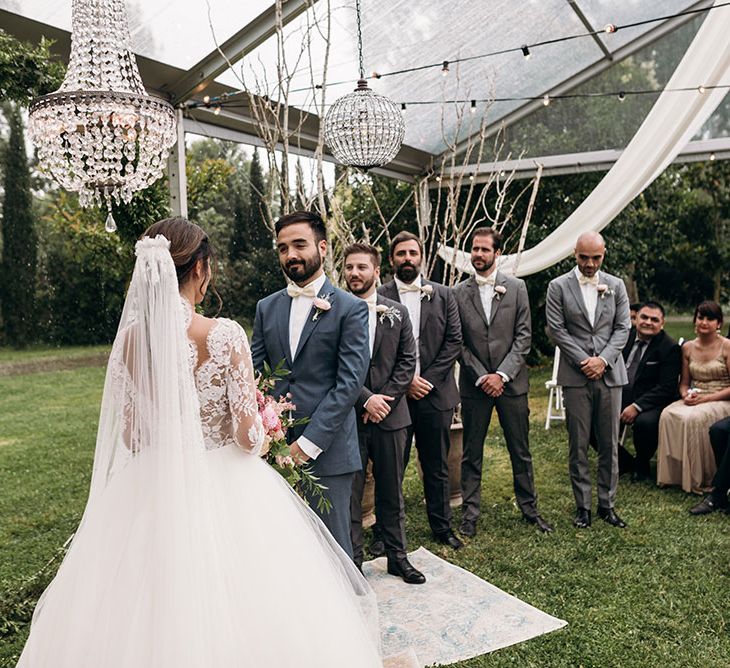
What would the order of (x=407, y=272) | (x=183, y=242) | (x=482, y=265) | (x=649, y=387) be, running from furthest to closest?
(x=649, y=387), (x=482, y=265), (x=407, y=272), (x=183, y=242)

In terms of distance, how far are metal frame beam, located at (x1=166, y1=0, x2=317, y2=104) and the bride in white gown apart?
3297 mm

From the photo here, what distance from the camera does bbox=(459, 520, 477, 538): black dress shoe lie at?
4234mm

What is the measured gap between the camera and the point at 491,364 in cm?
432

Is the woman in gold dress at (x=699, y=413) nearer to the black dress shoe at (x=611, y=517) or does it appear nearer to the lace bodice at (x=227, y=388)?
the black dress shoe at (x=611, y=517)

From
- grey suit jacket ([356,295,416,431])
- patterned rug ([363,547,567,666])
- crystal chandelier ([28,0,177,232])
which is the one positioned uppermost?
crystal chandelier ([28,0,177,232])

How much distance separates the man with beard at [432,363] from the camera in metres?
4.02

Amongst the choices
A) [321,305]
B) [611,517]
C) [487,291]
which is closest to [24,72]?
[321,305]

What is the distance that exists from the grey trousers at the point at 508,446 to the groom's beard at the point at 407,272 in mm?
875

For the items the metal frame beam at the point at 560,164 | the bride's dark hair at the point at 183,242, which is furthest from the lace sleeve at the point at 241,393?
the metal frame beam at the point at 560,164

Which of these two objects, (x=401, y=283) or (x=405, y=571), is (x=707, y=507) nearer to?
(x=405, y=571)

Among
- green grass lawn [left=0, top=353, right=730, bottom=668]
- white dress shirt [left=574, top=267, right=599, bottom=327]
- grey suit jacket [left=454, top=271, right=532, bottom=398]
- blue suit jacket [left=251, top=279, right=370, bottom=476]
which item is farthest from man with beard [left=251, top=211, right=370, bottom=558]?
white dress shirt [left=574, top=267, right=599, bottom=327]

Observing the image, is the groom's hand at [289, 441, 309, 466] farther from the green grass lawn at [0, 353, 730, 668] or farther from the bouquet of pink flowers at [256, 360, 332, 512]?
the green grass lawn at [0, 353, 730, 668]

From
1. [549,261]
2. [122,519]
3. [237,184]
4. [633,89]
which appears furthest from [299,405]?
[237,184]

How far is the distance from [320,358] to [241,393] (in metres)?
0.95
